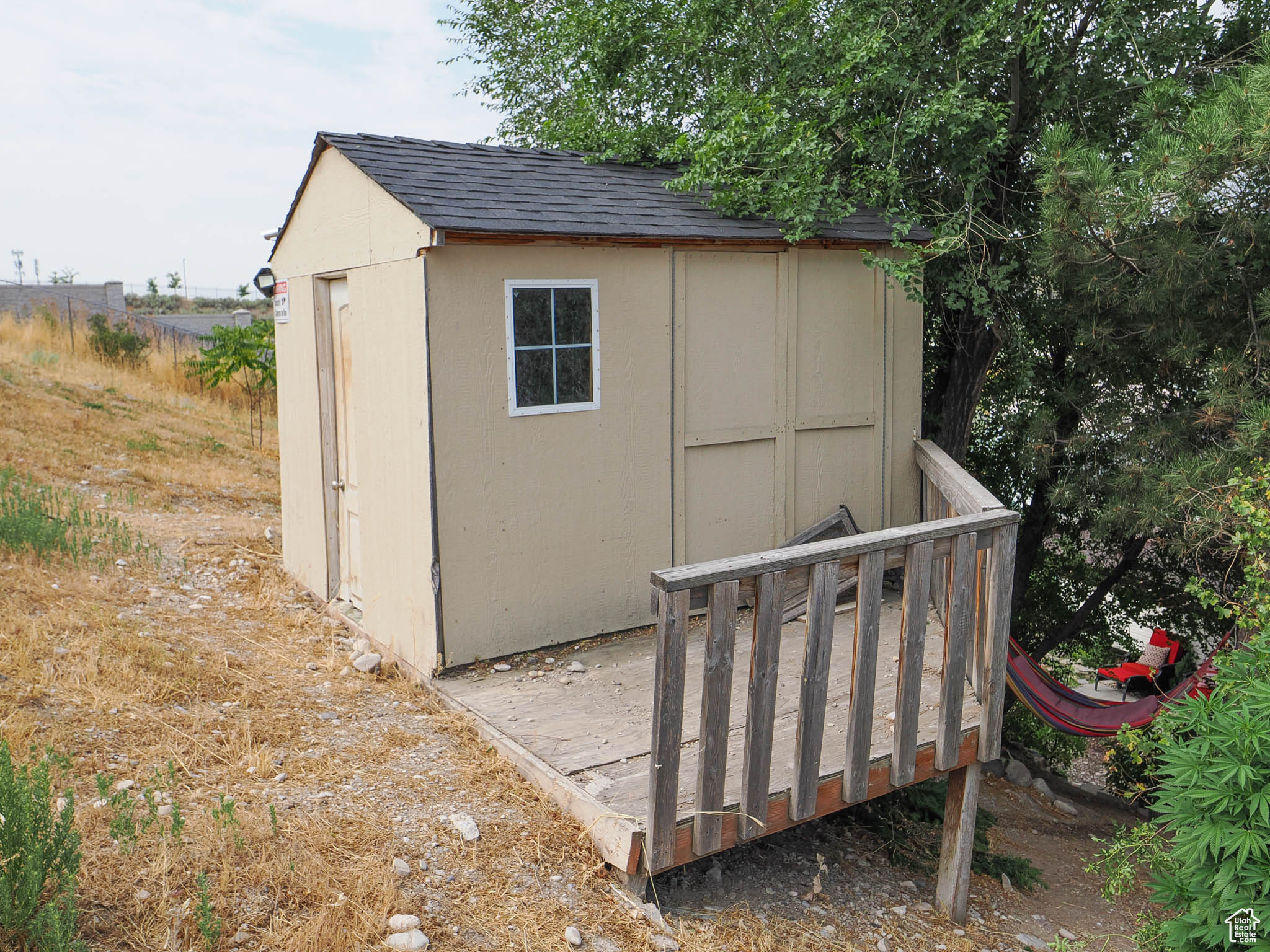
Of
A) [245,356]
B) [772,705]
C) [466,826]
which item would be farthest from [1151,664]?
[245,356]

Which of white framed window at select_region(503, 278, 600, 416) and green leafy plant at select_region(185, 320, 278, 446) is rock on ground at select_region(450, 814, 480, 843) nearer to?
white framed window at select_region(503, 278, 600, 416)

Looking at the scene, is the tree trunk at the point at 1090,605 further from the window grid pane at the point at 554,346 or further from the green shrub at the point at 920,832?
the window grid pane at the point at 554,346

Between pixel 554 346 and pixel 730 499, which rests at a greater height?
pixel 554 346

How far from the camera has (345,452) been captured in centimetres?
664

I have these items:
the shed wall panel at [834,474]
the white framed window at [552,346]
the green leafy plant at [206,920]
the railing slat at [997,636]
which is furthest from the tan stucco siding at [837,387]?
the green leafy plant at [206,920]

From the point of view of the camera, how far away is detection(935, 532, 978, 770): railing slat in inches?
174

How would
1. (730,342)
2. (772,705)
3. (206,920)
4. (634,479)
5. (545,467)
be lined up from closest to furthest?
(206,920) → (772,705) → (545,467) → (634,479) → (730,342)

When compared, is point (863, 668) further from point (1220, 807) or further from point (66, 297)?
point (66, 297)

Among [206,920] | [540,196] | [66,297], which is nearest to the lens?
[206,920]

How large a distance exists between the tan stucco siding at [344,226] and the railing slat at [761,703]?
2.59 metres

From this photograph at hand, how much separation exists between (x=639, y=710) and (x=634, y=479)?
5.03 feet

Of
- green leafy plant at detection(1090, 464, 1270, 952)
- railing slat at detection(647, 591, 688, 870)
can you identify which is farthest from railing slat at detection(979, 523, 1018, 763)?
railing slat at detection(647, 591, 688, 870)

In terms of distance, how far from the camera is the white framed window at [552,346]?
5492 millimetres

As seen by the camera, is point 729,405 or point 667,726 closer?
point 667,726
